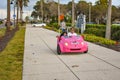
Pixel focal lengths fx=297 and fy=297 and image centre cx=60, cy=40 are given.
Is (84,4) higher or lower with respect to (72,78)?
higher

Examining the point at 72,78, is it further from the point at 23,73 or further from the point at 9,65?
the point at 9,65

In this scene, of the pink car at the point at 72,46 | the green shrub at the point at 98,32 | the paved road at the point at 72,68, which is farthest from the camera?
the green shrub at the point at 98,32

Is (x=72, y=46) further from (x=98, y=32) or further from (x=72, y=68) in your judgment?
(x=98, y=32)

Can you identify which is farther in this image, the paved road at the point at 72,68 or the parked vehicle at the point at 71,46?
the parked vehicle at the point at 71,46

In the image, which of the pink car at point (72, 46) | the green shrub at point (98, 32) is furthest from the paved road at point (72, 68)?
the green shrub at point (98, 32)

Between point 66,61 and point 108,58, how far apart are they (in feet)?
6.19

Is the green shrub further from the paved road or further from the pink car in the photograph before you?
the paved road

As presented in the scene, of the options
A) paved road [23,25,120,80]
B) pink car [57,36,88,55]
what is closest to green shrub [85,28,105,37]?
pink car [57,36,88,55]

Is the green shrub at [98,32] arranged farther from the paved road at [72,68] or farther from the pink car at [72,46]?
the paved road at [72,68]

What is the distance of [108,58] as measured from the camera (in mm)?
12688

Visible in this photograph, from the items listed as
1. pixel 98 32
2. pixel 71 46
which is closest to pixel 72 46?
pixel 71 46

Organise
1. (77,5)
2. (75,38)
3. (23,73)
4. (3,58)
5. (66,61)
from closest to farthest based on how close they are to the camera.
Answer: (23,73)
(66,61)
(3,58)
(75,38)
(77,5)

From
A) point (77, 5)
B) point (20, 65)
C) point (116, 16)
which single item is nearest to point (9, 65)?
point (20, 65)

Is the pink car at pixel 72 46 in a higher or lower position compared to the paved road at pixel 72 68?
higher
